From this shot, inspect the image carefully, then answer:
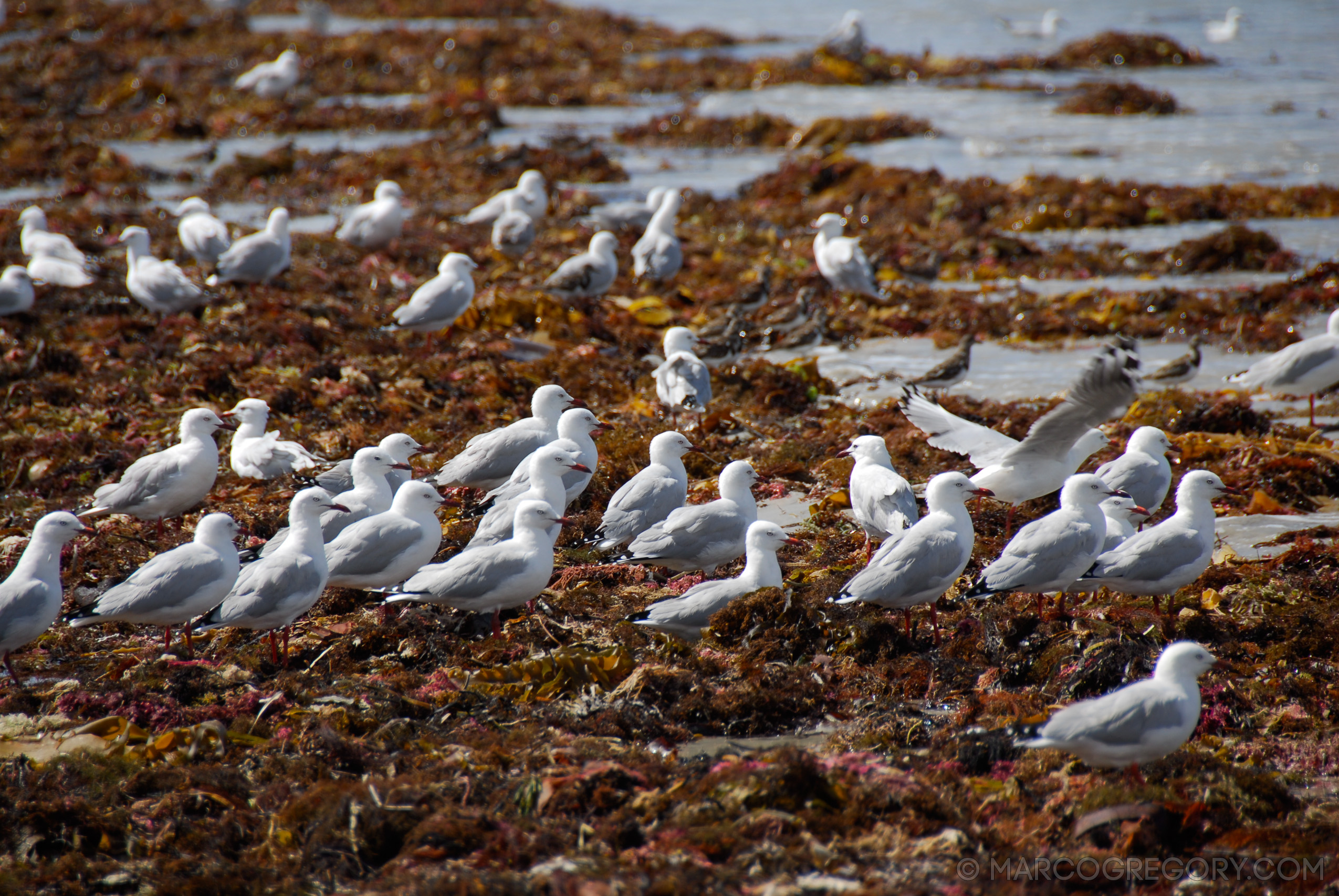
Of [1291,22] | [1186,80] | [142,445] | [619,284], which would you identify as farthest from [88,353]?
[1291,22]

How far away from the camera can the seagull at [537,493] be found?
681 centimetres

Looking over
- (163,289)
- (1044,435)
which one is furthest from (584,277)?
(1044,435)

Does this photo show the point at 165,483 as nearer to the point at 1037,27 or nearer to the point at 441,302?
the point at 441,302

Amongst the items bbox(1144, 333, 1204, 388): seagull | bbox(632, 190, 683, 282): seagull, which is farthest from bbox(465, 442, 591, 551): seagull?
bbox(632, 190, 683, 282): seagull

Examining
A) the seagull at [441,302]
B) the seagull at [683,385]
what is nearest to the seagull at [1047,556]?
the seagull at [683,385]

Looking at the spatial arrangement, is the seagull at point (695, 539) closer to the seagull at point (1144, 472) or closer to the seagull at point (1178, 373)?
the seagull at point (1144, 472)

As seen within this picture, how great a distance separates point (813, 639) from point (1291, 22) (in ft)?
132

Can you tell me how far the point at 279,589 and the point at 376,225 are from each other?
35.2 feet

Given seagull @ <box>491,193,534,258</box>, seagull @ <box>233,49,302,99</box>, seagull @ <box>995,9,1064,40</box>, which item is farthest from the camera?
seagull @ <box>995,9,1064,40</box>

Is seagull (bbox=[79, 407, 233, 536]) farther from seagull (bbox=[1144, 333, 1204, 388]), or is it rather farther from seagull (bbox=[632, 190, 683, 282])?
seagull (bbox=[1144, 333, 1204, 388])

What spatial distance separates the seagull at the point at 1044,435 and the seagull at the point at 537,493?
2.63 meters

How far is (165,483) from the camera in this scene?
7789mm

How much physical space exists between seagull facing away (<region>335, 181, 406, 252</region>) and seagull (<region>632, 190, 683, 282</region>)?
11.6ft

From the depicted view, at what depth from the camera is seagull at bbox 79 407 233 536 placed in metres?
7.78
